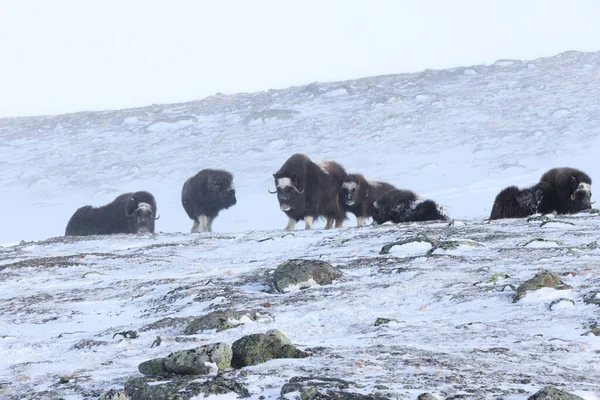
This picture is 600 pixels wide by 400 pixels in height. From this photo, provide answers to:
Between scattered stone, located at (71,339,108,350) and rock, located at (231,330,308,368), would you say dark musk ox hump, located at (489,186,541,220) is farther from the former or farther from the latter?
rock, located at (231,330,308,368)

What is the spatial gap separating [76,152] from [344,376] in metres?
43.1

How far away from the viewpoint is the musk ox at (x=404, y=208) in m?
15.9

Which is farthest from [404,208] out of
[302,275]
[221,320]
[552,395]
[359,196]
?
[552,395]

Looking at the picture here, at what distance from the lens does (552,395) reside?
402cm

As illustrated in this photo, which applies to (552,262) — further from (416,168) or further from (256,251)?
(416,168)

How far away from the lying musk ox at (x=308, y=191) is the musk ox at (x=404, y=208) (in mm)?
1373

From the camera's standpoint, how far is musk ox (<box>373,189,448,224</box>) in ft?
52.1

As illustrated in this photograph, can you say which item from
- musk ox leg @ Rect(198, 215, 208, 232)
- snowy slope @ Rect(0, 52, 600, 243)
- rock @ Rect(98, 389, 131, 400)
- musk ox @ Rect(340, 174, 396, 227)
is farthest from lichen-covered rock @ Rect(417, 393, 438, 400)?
snowy slope @ Rect(0, 52, 600, 243)

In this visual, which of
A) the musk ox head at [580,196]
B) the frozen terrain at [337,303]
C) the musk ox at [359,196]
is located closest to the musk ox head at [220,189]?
the musk ox at [359,196]

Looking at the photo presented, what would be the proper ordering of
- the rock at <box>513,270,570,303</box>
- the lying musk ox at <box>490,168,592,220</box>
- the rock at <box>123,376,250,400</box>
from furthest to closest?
the lying musk ox at <box>490,168,592,220</box> < the rock at <box>513,270,570,303</box> < the rock at <box>123,376,250,400</box>

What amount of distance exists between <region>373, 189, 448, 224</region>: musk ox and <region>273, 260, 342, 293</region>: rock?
7582 millimetres

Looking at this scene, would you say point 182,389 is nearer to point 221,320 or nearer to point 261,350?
point 261,350

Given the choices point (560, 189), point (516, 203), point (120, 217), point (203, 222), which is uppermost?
point (560, 189)

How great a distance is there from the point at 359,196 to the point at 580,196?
4.76 m
